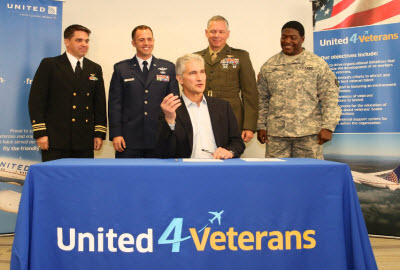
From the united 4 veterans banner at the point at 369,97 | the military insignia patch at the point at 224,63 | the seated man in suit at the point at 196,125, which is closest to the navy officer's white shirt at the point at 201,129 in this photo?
the seated man in suit at the point at 196,125

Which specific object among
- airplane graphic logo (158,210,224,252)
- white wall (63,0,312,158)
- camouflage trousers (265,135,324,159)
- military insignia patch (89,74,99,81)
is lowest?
airplane graphic logo (158,210,224,252)

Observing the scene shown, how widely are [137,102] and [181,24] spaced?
58.7 inches

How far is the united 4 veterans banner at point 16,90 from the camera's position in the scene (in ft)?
12.2

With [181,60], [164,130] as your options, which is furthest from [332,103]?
[164,130]

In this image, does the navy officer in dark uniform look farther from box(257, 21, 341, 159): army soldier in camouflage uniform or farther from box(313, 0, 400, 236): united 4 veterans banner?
box(313, 0, 400, 236): united 4 veterans banner

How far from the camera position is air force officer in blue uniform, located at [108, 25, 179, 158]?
10.5 feet

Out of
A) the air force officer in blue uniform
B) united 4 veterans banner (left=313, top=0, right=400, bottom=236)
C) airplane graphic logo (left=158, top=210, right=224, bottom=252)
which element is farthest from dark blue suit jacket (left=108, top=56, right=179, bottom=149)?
united 4 veterans banner (left=313, top=0, right=400, bottom=236)

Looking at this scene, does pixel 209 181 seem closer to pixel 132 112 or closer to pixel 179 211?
pixel 179 211

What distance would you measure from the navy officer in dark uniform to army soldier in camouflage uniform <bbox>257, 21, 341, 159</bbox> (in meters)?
1.49

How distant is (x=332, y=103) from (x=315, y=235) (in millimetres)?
1723

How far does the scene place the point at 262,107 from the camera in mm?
3475

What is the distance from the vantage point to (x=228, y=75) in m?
3.31

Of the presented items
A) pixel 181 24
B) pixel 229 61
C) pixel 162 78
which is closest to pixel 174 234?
pixel 162 78

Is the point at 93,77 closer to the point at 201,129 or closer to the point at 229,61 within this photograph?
the point at 229,61
